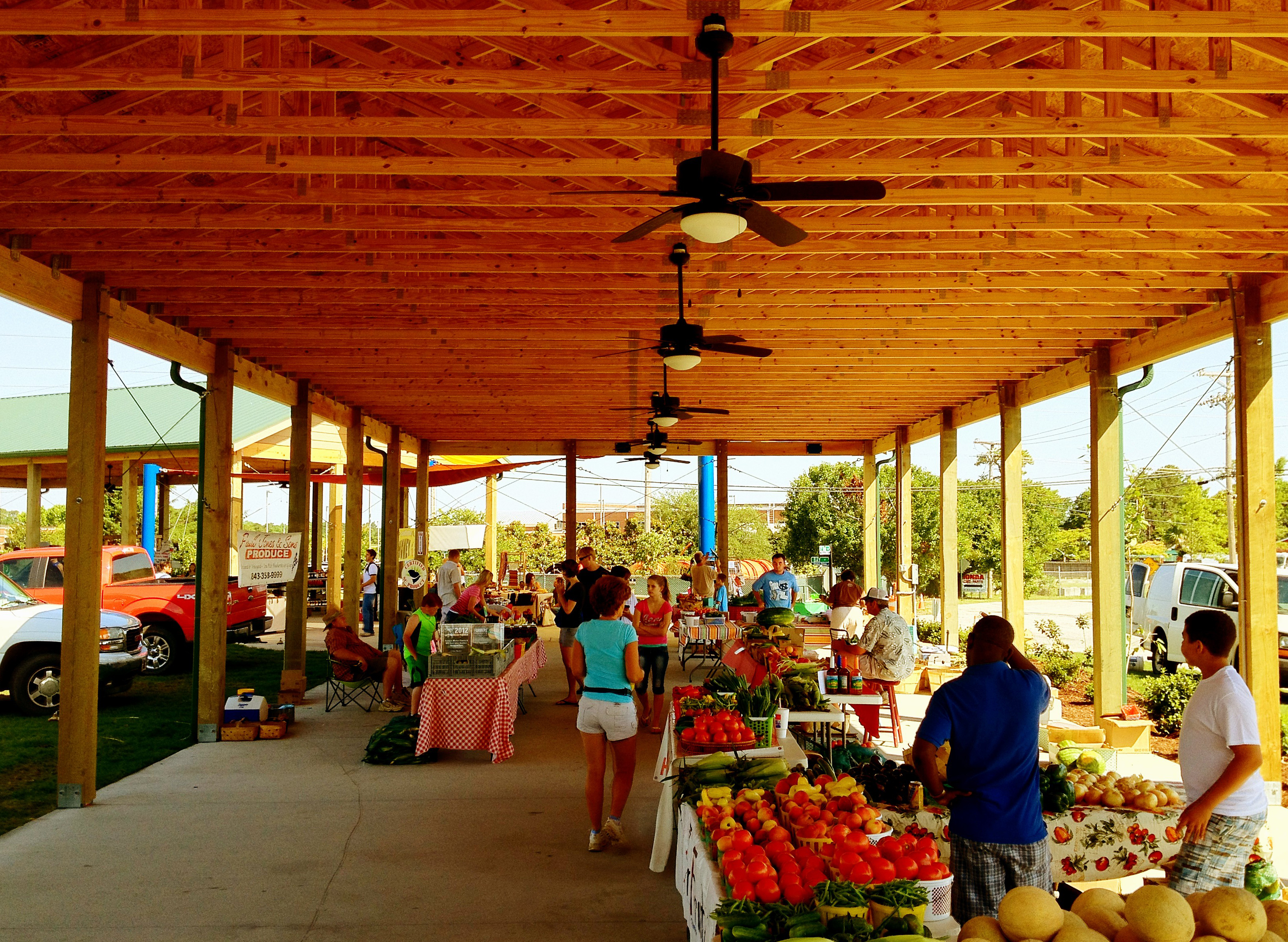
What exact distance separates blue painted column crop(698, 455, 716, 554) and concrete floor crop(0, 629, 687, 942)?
1350 cm

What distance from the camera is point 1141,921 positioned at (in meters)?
2.43

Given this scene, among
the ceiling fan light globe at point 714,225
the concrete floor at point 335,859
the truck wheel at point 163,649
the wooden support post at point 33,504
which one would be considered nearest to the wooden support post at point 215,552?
the concrete floor at point 335,859

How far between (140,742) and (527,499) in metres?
74.0

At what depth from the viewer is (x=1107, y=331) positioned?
32.2 feet

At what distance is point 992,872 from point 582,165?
13.5 ft

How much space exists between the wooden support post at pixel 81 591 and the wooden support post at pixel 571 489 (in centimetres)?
1249

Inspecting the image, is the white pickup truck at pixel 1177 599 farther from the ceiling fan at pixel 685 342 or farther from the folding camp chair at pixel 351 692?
the folding camp chair at pixel 351 692

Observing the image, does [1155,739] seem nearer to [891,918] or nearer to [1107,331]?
[1107,331]

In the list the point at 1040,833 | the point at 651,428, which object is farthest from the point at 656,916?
the point at 651,428

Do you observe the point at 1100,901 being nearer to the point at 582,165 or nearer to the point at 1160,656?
the point at 582,165

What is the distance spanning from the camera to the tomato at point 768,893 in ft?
9.96

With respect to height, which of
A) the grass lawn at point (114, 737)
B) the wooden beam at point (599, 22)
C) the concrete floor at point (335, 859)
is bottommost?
the grass lawn at point (114, 737)

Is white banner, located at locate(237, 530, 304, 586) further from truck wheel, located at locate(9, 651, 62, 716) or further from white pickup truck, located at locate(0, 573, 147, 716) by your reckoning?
truck wheel, located at locate(9, 651, 62, 716)

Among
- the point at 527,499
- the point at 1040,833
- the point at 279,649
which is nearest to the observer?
the point at 1040,833
